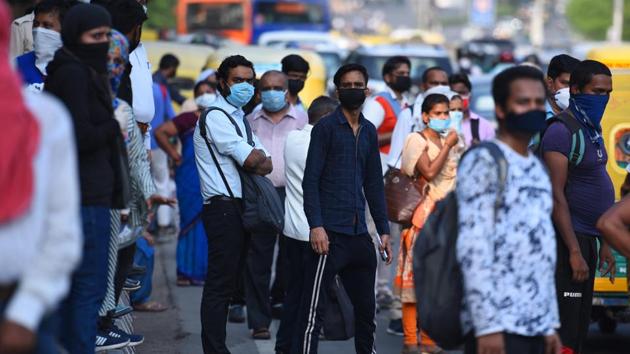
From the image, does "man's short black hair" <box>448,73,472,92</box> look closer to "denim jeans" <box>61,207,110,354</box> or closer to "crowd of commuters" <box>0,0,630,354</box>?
"crowd of commuters" <box>0,0,630,354</box>

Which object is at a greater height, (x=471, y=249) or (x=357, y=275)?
(x=471, y=249)

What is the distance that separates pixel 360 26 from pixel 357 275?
4327 inches

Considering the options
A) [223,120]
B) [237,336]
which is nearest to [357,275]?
[223,120]

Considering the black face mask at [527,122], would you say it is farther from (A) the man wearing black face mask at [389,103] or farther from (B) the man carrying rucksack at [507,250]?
(A) the man wearing black face mask at [389,103]

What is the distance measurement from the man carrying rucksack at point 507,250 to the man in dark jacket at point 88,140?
159 centimetres

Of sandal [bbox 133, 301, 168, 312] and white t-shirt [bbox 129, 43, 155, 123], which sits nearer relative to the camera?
white t-shirt [bbox 129, 43, 155, 123]

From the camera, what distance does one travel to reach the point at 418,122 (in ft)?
33.9

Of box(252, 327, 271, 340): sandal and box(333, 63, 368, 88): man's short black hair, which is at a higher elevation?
box(333, 63, 368, 88): man's short black hair

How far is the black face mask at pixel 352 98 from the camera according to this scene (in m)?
7.89

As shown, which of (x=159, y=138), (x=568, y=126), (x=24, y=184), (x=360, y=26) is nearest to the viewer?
(x=24, y=184)

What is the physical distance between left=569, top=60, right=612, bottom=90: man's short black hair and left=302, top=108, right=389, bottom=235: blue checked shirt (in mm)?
1210

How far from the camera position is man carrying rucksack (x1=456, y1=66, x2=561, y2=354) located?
17.0 ft

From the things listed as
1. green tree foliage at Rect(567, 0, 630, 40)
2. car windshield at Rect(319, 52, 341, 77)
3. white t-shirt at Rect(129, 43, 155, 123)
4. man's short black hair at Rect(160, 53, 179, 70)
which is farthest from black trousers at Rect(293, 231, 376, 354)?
green tree foliage at Rect(567, 0, 630, 40)

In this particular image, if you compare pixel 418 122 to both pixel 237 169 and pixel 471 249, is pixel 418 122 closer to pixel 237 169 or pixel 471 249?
pixel 237 169
